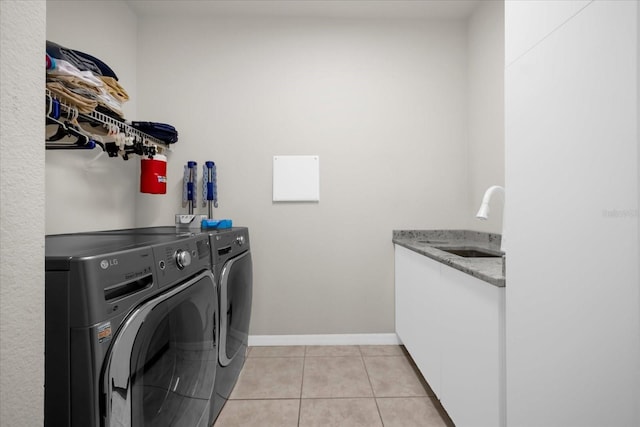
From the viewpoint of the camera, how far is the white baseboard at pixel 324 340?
220 cm

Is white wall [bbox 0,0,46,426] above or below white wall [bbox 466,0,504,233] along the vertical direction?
below

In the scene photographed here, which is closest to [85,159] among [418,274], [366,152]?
[366,152]

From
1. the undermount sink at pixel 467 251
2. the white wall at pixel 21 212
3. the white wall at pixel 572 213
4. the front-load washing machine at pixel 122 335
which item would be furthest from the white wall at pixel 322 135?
the white wall at pixel 21 212

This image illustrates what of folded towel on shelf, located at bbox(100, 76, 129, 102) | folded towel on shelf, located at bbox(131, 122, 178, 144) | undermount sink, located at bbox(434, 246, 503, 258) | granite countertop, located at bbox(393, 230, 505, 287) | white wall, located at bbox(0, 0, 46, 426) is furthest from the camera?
folded towel on shelf, located at bbox(131, 122, 178, 144)

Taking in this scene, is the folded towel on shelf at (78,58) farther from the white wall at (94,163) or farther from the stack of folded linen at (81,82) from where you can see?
the white wall at (94,163)

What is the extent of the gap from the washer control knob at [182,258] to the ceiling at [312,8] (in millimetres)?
1982

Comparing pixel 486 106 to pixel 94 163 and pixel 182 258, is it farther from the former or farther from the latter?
pixel 94 163

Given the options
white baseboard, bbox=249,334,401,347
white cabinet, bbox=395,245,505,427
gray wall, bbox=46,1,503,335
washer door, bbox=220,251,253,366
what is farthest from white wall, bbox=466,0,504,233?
washer door, bbox=220,251,253,366

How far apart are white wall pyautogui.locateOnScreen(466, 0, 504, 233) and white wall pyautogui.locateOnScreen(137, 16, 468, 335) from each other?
93 mm

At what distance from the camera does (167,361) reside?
0.90m

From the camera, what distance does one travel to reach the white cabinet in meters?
0.93

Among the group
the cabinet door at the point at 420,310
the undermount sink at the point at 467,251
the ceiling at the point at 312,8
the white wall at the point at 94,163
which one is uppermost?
the ceiling at the point at 312,8

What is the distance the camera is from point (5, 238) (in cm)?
42

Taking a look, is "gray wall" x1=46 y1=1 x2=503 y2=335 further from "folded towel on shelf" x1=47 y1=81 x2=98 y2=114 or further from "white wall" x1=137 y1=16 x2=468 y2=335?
"folded towel on shelf" x1=47 y1=81 x2=98 y2=114
